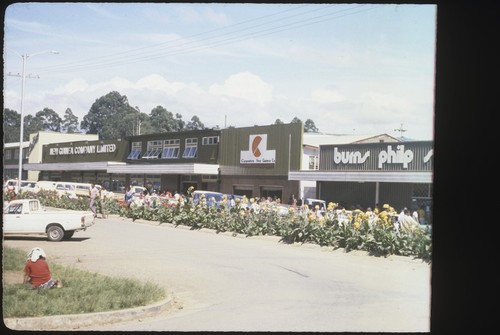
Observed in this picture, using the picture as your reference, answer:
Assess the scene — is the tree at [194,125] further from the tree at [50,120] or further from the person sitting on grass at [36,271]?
the person sitting on grass at [36,271]

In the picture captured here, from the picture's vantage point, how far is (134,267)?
11422 millimetres

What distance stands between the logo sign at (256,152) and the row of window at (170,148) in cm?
226

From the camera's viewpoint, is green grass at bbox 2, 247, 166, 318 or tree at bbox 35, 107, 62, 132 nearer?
green grass at bbox 2, 247, 166, 318

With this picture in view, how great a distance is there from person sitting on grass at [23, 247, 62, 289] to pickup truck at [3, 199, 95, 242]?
4.74 m

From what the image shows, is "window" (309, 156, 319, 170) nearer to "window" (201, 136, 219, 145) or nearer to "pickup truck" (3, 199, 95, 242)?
"window" (201, 136, 219, 145)

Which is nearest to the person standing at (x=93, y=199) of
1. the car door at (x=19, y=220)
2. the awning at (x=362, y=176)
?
the car door at (x=19, y=220)

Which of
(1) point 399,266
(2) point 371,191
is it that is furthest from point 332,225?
(2) point 371,191

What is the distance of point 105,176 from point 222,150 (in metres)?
7.58

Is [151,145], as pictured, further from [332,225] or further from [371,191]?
[332,225]

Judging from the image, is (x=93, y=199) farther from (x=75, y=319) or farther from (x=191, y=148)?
(x=75, y=319)

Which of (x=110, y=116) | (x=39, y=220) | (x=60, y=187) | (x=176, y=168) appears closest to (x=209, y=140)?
(x=176, y=168)

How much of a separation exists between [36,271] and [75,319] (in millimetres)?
→ 1463

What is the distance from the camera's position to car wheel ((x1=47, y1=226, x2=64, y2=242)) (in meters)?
14.3

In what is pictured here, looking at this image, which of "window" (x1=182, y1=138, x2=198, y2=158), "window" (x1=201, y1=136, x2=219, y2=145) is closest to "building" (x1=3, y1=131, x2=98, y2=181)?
"window" (x1=182, y1=138, x2=198, y2=158)
